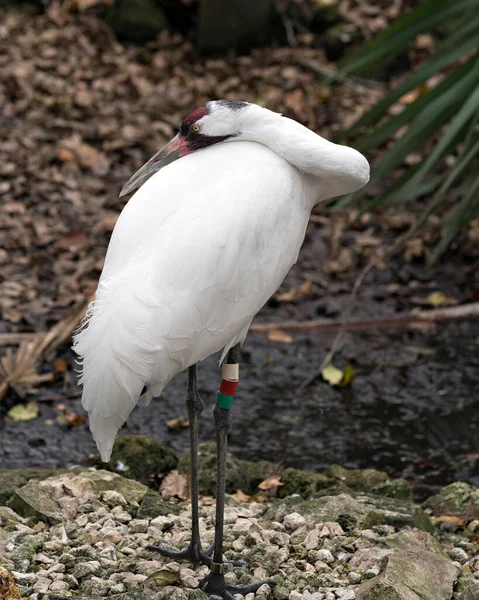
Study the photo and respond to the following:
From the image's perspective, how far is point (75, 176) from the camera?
6535mm

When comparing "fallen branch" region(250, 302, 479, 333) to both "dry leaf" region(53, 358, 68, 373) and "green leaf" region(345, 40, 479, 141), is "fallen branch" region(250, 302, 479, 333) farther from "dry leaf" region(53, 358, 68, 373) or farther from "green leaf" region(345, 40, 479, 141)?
"dry leaf" region(53, 358, 68, 373)

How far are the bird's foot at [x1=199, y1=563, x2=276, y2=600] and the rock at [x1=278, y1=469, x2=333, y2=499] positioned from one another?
0.81m

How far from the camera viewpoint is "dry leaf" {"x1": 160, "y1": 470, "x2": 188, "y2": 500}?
371 cm

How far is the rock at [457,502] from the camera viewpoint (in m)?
3.59

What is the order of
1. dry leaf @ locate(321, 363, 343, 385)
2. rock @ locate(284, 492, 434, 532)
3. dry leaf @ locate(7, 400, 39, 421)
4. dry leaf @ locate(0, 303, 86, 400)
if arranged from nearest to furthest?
rock @ locate(284, 492, 434, 532)
dry leaf @ locate(7, 400, 39, 421)
dry leaf @ locate(0, 303, 86, 400)
dry leaf @ locate(321, 363, 343, 385)

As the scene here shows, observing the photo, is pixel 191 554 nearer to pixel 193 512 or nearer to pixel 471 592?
pixel 193 512

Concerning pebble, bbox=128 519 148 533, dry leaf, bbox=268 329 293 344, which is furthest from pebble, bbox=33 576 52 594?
dry leaf, bbox=268 329 293 344

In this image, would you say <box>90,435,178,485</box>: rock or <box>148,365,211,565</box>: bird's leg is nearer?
<box>148,365,211,565</box>: bird's leg

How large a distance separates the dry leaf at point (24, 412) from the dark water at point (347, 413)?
0.13ft

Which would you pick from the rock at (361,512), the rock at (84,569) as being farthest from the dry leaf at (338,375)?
the rock at (84,569)

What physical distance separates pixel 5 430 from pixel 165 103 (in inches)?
152

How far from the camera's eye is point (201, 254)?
8.76 feet

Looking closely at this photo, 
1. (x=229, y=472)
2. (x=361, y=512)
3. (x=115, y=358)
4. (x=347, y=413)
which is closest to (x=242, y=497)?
(x=229, y=472)

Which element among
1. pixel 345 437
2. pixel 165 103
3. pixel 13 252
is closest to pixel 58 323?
pixel 13 252
